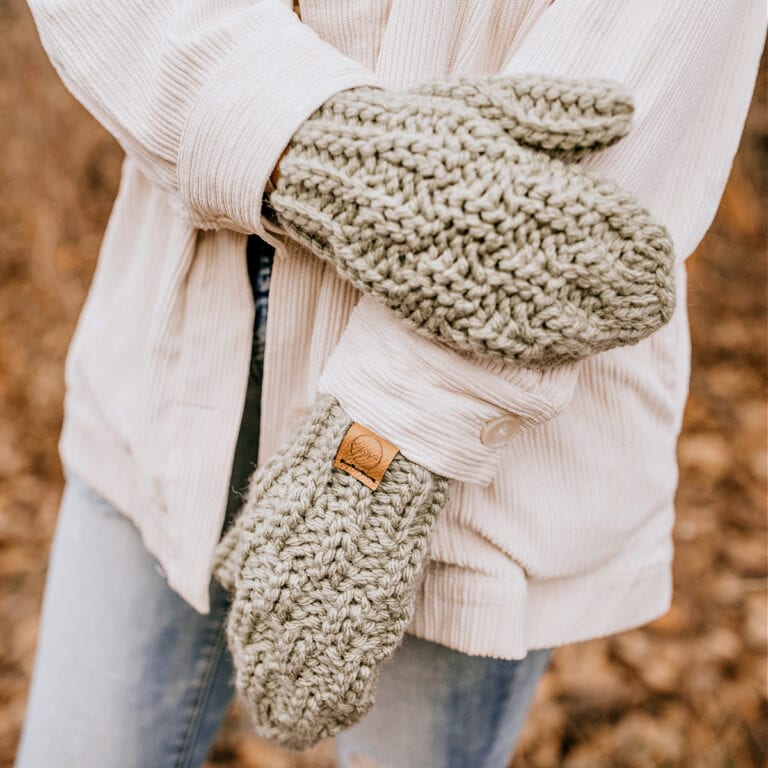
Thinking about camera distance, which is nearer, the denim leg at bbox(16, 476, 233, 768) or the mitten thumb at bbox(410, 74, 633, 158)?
the mitten thumb at bbox(410, 74, 633, 158)

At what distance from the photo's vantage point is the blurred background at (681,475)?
2.17m

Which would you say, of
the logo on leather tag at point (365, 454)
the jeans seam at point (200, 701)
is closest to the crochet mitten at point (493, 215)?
the logo on leather tag at point (365, 454)

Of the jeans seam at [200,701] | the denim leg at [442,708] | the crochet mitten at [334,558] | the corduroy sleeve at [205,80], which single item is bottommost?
the jeans seam at [200,701]

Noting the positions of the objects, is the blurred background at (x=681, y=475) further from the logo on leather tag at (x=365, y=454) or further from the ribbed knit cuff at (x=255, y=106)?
the ribbed knit cuff at (x=255, y=106)

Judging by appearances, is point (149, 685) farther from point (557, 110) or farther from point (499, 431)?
point (557, 110)

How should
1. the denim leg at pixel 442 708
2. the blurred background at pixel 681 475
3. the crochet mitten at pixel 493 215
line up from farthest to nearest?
the blurred background at pixel 681 475
the denim leg at pixel 442 708
the crochet mitten at pixel 493 215

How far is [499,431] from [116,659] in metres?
0.66

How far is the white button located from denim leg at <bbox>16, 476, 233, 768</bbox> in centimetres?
48

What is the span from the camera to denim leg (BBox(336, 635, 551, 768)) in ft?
3.13

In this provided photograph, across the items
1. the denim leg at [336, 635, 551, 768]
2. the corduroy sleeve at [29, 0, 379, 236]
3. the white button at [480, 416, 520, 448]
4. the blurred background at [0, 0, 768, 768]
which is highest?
the corduroy sleeve at [29, 0, 379, 236]

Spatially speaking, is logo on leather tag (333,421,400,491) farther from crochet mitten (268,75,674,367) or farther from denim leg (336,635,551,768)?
denim leg (336,635,551,768)

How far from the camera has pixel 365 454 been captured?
2.33ft

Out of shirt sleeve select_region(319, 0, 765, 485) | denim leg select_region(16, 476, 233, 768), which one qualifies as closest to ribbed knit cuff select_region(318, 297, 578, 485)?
shirt sleeve select_region(319, 0, 765, 485)

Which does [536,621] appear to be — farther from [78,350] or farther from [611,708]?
[611,708]
